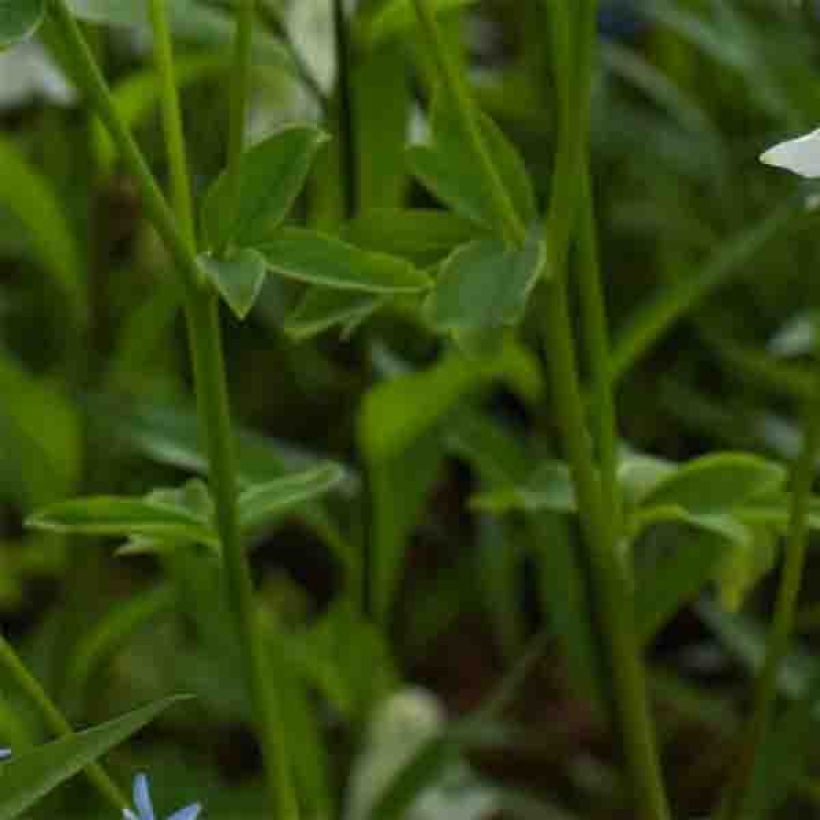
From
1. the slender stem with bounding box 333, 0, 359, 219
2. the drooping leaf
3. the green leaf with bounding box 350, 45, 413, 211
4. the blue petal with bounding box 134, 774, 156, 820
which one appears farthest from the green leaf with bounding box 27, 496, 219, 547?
the green leaf with bounding box 350, 45, 413, 211

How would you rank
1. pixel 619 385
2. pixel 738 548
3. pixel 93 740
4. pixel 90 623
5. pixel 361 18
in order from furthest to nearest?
pixel 619 385 < pixel 90 623 < pixel 361 18 < pixel 738 548 < pixel 93 740

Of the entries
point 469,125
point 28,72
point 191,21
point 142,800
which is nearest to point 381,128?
point 191,21

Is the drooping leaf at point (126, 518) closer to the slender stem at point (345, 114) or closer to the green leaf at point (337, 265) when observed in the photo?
the green leaf at point (337, 265)

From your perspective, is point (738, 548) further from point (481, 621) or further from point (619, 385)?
point (481, 621)

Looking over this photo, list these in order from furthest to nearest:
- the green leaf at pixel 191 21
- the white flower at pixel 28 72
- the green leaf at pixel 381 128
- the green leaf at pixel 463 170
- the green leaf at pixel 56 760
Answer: the white flower at pixel 28 72 → the green leaf at pixel 381 128 → the green leaf at pixel 191 21 → the green leaf at pixel 463 170 → the green leaf at pixel 56 760

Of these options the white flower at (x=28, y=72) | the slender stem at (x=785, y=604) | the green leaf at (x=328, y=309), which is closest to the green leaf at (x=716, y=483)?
the slender stem at (x=785, y=604)

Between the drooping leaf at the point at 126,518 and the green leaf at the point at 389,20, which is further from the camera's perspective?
the green leaf at the point at 389,20

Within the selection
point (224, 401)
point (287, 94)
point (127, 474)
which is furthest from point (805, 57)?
point (224, 401)
